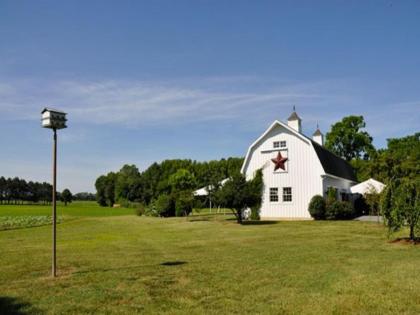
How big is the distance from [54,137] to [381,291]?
25.1 feet

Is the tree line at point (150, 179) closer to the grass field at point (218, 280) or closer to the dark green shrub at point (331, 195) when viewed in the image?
the dark green shrub at point (331, 195)

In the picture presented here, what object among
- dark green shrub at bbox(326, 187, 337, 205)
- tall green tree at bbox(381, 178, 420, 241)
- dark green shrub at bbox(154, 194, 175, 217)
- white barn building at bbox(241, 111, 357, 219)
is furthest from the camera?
dark green shrub at bbox(154, 194, 175, 217)

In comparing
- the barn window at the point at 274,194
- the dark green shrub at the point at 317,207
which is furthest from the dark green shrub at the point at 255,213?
the dark green shrub at the point at 317,207

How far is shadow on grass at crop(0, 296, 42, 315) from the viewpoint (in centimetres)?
559

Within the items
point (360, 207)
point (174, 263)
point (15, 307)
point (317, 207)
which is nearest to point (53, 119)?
point (15, 307)

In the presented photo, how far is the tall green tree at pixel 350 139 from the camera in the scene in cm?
5422

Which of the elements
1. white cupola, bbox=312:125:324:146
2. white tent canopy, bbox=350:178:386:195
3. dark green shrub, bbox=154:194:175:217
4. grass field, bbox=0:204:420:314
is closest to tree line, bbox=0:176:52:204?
dark green shrub, bbox=154:194:175:217

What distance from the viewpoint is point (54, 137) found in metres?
8.81

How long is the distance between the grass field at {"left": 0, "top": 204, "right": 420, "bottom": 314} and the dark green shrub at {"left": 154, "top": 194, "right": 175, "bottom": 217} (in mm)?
22252

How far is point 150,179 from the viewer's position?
74.2 m

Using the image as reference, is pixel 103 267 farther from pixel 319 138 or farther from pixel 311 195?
pixel 319 138

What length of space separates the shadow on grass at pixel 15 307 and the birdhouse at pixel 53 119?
3.88 meters

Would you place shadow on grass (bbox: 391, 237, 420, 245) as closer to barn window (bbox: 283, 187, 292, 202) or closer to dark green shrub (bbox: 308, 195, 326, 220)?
dark green shrub (bbox: 308, 195, 326, 220)

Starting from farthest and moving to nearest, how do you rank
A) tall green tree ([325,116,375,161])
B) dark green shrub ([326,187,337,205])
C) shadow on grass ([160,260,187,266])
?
1. tall green tree ([325,116,375,161])
2. dark green shrub ([326,187,337,205])
3. shadow on grass ([160,260,187,266])
